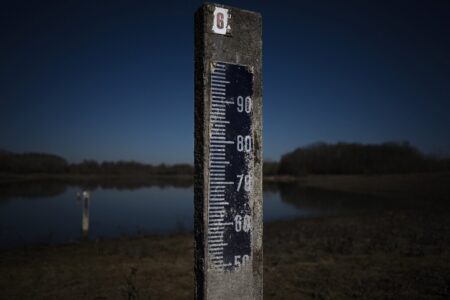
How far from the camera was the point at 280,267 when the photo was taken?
21.9 ft

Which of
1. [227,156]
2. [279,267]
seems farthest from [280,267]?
[227,156]

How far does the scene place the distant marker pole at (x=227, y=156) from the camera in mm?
2221

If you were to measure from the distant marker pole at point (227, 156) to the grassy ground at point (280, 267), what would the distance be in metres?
3.12

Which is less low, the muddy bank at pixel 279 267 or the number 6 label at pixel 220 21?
the number 6 label at pixel 220 21

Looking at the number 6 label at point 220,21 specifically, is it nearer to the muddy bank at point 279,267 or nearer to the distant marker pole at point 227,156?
the distant marker pole at point 227,156

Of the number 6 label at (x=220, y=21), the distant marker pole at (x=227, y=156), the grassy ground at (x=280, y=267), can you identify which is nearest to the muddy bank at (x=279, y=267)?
the grassy ground at (x=280, y=267)

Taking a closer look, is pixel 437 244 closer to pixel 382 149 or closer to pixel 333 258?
pixel 333 258

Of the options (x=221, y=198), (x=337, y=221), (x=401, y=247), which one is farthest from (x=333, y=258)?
(x=337, y=221)

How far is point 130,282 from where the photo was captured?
5.88 metres

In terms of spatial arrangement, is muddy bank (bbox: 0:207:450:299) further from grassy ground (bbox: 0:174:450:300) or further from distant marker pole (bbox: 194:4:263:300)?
distant marker pole (bbox: 194:4:263:300)

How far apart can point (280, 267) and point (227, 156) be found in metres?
4.99

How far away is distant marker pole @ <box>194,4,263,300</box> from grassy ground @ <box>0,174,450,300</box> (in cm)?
312

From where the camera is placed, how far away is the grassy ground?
5.26 metres

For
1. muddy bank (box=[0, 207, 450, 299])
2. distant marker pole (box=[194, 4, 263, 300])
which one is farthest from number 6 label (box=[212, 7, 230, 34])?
muddy bank (box=[0, 207, 450, 299])
